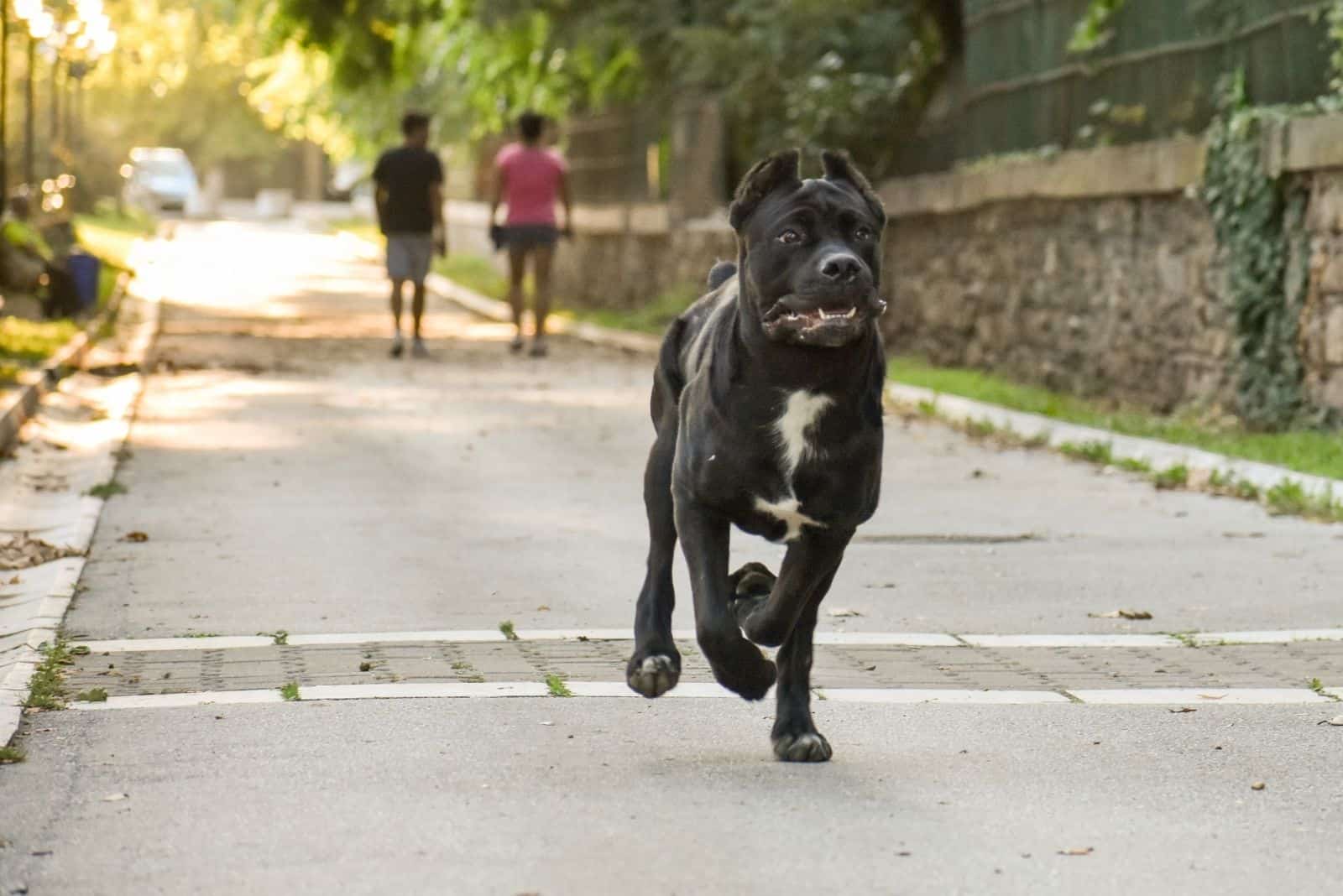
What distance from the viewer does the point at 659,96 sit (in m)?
26.7

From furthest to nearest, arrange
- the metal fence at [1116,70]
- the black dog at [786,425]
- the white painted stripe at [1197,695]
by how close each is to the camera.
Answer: the metal fence at [1116,70], the white painted stripe at [1197,695], the black dog at [786,425]

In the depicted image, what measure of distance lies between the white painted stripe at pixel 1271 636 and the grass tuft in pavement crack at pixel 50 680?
142 inches

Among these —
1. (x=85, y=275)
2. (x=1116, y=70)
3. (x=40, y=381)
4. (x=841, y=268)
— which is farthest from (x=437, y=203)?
(x=841, y=268)

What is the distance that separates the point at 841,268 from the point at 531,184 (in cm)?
1639

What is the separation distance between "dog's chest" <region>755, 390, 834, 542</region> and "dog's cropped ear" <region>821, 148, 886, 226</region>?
462mm

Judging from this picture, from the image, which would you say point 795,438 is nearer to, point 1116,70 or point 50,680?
point 50,680

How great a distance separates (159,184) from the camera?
243 ft

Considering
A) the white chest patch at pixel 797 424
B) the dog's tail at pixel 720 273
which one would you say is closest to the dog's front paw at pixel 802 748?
the white chest patch at pixel 797 424

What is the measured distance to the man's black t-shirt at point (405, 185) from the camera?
20.8 metres

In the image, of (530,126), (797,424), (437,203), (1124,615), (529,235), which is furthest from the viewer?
(529,235)

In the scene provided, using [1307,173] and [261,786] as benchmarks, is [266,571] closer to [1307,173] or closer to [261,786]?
[261,786]

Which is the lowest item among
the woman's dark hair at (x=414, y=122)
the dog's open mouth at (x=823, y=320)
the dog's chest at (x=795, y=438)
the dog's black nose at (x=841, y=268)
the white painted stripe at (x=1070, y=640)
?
the white painted stripe at (x=1070, y=640)

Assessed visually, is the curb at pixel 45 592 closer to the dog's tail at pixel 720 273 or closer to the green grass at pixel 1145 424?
the dog's tail at pixel 720 273

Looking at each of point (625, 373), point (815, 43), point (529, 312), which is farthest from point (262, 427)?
point (529, 312)
